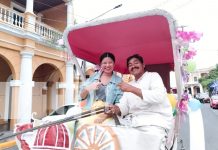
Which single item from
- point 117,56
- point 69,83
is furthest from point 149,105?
point 69,83

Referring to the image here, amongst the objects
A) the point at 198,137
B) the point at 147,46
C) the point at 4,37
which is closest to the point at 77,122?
the point at 198,137

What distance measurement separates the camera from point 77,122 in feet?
8.17

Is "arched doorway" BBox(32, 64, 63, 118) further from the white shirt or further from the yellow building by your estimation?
the white shirt

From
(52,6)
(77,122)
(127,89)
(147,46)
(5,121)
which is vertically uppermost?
(52,6)

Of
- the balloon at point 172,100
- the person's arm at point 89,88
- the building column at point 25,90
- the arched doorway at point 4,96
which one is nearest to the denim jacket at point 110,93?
the person's arm at point 89,88

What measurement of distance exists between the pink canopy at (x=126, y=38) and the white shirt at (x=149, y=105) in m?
0.60

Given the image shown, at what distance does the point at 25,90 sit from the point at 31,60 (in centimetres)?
137

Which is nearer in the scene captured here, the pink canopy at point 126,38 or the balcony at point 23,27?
the pink canopy at point 126,38

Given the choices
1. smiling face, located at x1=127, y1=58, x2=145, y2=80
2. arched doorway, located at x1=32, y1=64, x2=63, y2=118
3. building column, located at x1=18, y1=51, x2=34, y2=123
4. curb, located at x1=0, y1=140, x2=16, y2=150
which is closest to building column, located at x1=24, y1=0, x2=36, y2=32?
building column, located at x1=18, y1=51, x2=34, y2=123

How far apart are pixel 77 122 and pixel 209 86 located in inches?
2038

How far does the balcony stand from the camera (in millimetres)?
10305

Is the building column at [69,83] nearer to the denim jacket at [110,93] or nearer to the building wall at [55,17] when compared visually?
the building wall at [55,17]

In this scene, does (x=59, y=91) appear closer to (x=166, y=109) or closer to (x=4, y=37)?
(x=4, y=37)

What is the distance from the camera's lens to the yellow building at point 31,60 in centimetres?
1089
